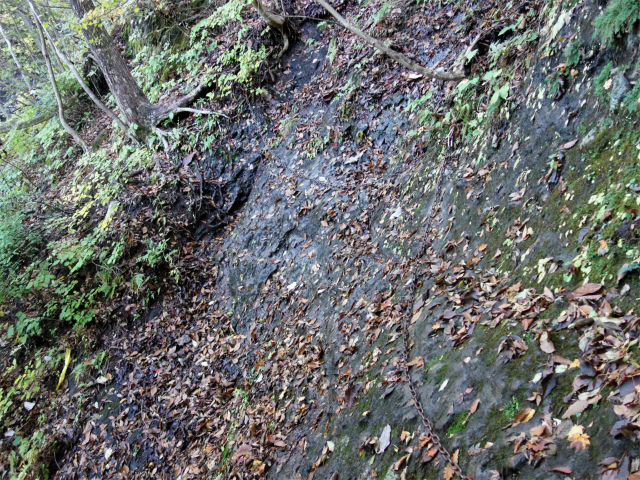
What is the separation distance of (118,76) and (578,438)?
34.1 ft

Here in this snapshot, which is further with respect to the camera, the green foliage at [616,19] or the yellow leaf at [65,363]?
the yellow leaf at [65,363]

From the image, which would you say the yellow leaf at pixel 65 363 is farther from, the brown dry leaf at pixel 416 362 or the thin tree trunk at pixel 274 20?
the thin tree trunk at pixel 274 20

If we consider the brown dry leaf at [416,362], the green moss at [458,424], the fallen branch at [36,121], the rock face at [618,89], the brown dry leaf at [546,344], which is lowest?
the brown dry leaf at [416,362]

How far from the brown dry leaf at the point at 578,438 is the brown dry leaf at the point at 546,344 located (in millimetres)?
504

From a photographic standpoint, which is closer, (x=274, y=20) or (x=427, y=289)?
(x=427, y=289)

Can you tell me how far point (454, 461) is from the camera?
2.57m

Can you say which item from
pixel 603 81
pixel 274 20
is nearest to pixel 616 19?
pixel 603 81

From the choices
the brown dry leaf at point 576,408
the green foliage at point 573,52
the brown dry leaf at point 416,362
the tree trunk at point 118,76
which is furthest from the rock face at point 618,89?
the tree trunk at point 118,76

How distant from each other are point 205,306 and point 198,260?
106cm

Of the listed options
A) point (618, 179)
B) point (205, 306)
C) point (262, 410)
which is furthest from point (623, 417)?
point (205, 306)

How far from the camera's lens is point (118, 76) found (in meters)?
A: 9.15

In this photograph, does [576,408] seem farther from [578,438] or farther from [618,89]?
[618,89]

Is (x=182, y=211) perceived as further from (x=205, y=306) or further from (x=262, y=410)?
(x=262, y=410)

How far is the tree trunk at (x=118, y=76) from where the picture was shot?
8.70 metres
